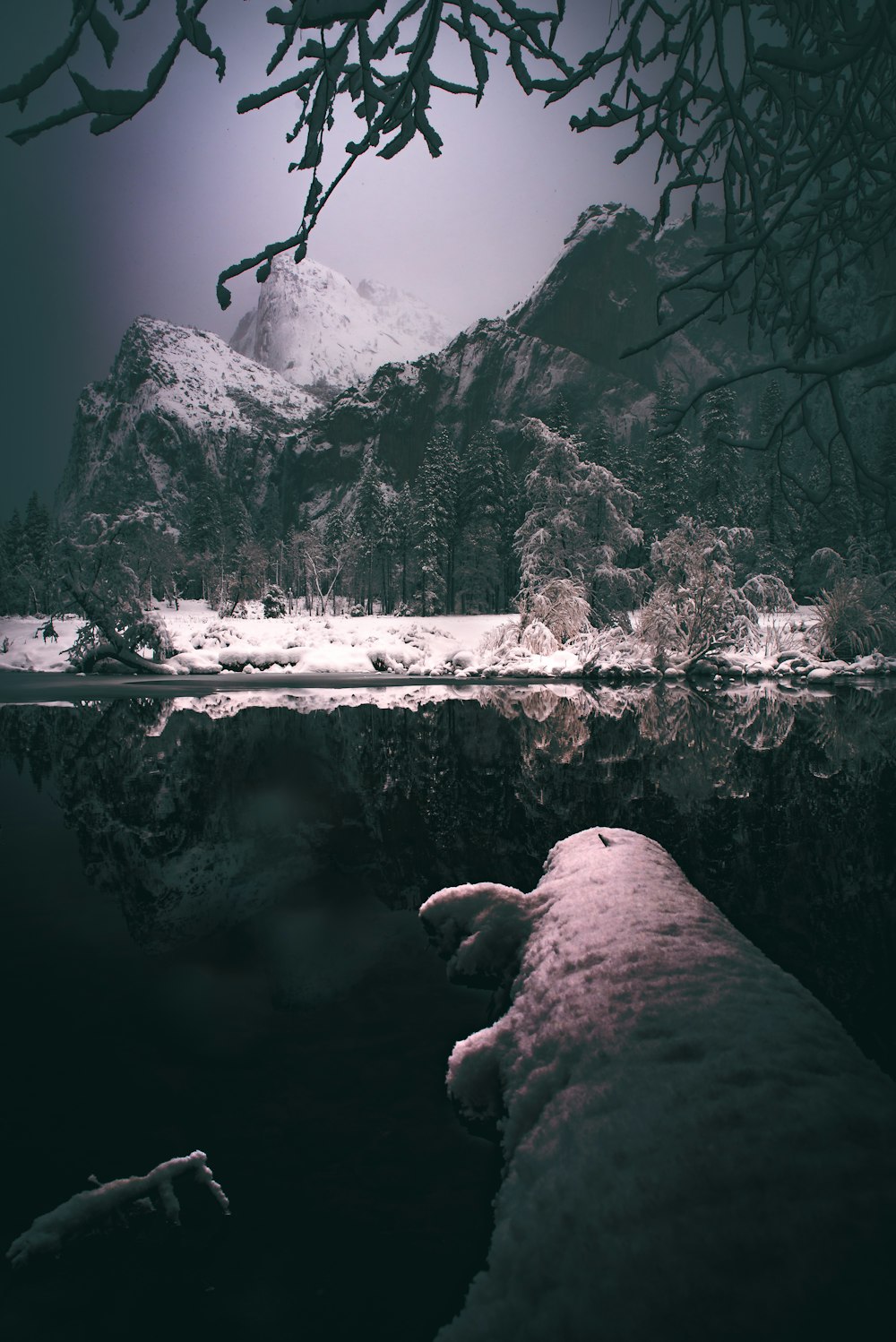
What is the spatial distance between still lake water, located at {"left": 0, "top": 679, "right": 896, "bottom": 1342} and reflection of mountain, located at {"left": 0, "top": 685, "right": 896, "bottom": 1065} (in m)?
0.04

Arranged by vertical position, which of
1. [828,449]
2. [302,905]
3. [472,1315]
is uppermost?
[828,449]

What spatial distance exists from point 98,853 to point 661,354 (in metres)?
151

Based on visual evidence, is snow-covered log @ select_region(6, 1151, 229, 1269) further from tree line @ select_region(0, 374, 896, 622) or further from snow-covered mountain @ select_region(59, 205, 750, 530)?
snow-covered mountain @ select_region(59, 205, 750, 530)

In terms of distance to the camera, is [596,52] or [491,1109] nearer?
[491,1109]

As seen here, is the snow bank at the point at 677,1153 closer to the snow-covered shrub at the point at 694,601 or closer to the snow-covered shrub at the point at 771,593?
the snow-covered shrub at the point at 694,601

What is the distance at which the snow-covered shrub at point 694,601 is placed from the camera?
24922mm

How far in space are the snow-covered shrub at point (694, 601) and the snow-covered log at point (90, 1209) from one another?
25740mm

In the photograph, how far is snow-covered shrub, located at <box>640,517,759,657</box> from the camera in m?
24.9

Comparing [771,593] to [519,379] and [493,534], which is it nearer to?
[493,534]

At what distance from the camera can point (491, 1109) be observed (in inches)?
89.4

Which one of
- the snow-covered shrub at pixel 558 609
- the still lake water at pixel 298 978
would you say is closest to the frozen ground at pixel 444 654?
the snow-covered shrub at pixel 558 609

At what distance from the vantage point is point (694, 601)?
2509 centimetres

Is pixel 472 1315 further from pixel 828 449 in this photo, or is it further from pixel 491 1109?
pixel 828 449

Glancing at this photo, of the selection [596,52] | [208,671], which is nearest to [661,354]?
[208,671]
